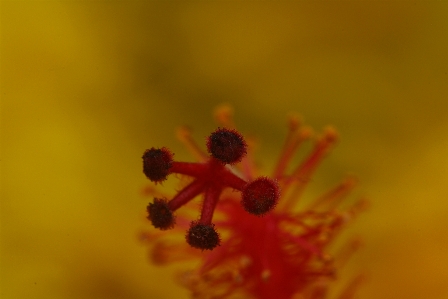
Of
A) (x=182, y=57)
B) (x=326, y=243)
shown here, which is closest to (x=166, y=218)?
(x=326, y=243)

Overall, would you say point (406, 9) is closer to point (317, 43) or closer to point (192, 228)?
point (317, 43)

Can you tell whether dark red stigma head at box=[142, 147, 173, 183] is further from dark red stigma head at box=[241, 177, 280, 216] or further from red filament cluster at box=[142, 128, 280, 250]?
dark red stigma head at box=[241, 177, 280, 216]

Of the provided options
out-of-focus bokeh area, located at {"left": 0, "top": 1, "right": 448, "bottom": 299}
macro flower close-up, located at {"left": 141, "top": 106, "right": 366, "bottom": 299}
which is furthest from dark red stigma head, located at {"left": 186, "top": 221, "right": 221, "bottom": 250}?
out-of-focus bokeh area, located at {"left": 0, "top": 1, "right": 448, "bottom": 299}

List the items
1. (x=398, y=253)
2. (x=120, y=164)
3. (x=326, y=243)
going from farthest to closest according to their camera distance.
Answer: (x=120, y=164) < (x=398, y=253) < (x=326, y=243)

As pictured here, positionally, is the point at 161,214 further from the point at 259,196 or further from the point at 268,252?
the point at 268,252

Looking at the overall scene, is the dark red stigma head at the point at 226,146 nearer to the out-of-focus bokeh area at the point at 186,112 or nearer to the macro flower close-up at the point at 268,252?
the macro flower close-up at the point at 268,252

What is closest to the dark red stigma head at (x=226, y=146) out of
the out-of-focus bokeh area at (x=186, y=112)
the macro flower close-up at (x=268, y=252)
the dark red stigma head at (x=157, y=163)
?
the dark red stigma head at (x=157, y=163)
